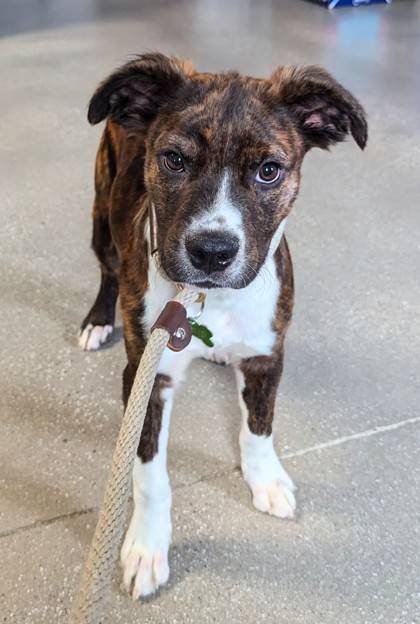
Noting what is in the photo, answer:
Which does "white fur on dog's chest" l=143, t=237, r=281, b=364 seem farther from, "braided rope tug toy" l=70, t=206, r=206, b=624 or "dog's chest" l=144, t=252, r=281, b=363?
"braided rope tug toy" l=70, t=206, r=206, b=624

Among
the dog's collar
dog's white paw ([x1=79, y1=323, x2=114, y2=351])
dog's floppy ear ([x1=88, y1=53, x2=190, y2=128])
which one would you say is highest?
dog's floppy ear ([x1=88, y1=53, x2=190, y2=128])

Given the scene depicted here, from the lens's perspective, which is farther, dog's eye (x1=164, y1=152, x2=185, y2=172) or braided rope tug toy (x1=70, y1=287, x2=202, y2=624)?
dog's eye (x1=164, y1=152, x2=185, y2=172)

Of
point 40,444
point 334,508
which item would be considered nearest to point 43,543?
point 40,444

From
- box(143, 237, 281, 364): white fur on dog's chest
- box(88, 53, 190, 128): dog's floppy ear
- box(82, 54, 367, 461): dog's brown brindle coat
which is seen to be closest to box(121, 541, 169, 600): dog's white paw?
box(82, 54, 367, 461): dog's brown brindle coat

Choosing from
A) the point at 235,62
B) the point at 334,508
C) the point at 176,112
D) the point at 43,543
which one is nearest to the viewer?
the point at 176,112

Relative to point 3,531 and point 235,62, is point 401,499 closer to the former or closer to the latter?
point 3,531

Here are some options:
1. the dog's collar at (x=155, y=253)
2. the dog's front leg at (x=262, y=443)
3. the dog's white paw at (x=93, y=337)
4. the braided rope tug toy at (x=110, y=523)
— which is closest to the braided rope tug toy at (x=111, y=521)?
the braided rope tug toy at (x=110, y=523)

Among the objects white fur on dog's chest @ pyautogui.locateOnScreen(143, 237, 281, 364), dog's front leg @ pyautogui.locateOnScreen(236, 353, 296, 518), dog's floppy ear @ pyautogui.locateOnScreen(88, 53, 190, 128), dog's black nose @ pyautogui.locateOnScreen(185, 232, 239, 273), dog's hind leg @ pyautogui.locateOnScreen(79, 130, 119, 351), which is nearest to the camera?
dog's black nose @ pyautogui.locateOnScreen(185, 232, 239, 273)

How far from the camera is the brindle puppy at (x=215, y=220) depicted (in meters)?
1.47

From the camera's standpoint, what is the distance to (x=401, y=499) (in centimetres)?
202

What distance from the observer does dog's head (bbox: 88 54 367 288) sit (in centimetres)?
144

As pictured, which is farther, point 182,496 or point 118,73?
point 182,496

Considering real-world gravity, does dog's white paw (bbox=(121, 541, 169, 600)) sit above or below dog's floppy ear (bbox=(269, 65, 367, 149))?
below

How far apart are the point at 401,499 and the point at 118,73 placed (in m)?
1.38
